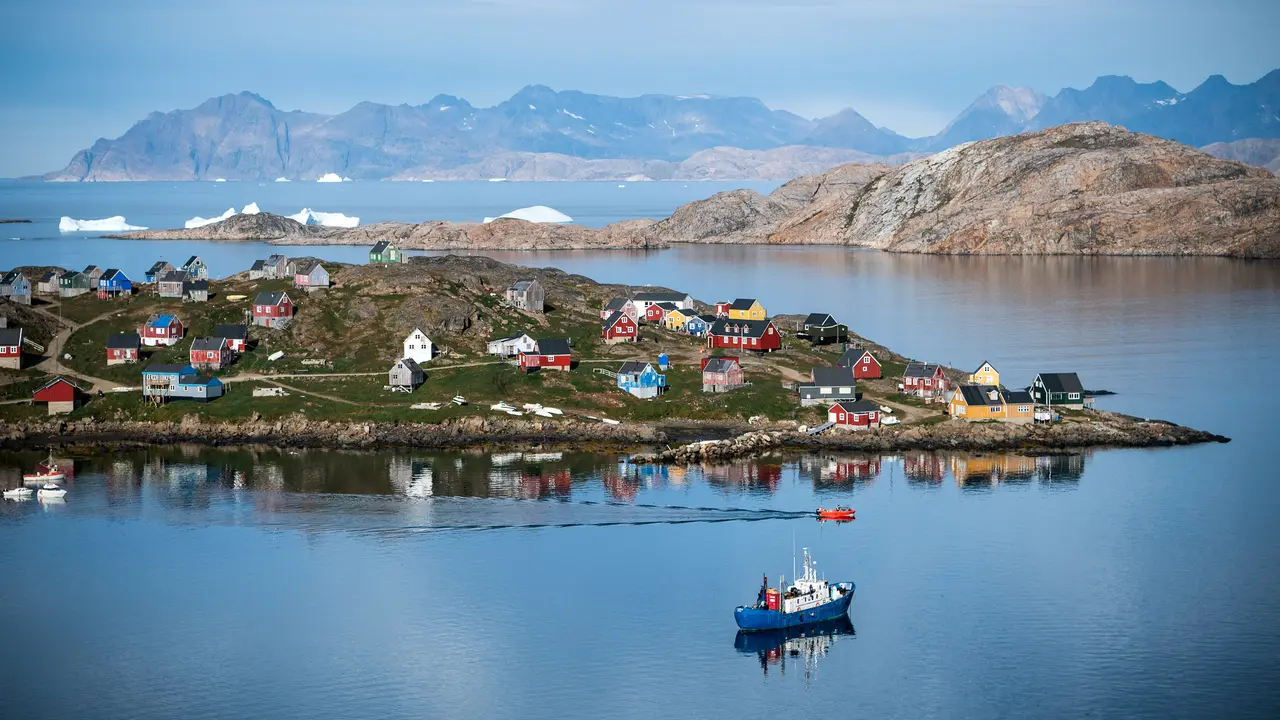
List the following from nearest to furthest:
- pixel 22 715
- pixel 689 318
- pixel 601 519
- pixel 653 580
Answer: pixel 22 715 → pixel 653 580 → pixel 601 519 → pixel 689 318

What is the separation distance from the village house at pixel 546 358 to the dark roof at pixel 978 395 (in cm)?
3298

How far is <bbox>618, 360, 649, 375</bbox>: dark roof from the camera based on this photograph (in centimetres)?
11756

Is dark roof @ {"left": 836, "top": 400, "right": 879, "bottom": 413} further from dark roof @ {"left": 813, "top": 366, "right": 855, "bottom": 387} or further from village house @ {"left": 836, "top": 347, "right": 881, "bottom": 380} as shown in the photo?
village house @ {"left": 836, "top": 347, "right": 881, "bottom": 380}

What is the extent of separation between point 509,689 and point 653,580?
14576 millimetres

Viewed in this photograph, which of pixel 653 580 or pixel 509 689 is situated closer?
pixel 509 689

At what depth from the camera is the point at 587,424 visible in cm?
11112

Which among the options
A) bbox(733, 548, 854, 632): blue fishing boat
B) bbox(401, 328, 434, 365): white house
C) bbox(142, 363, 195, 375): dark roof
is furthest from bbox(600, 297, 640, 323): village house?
bbox(733, 548, 854, 632): blue fishing boat

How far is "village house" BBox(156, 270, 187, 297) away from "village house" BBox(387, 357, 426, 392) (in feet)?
107

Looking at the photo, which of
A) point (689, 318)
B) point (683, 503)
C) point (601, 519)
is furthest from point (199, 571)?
point (689, 318)

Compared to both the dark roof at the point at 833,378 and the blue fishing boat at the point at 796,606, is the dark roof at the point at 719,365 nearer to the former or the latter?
the dark roof at the point at 833,378

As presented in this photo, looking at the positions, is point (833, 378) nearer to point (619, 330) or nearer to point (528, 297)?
point (619, 330)

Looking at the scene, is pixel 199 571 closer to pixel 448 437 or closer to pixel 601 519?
pixel 601 519

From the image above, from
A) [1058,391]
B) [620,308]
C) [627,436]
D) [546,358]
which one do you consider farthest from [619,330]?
[1058,391]

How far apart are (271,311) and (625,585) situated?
67.6 metres
